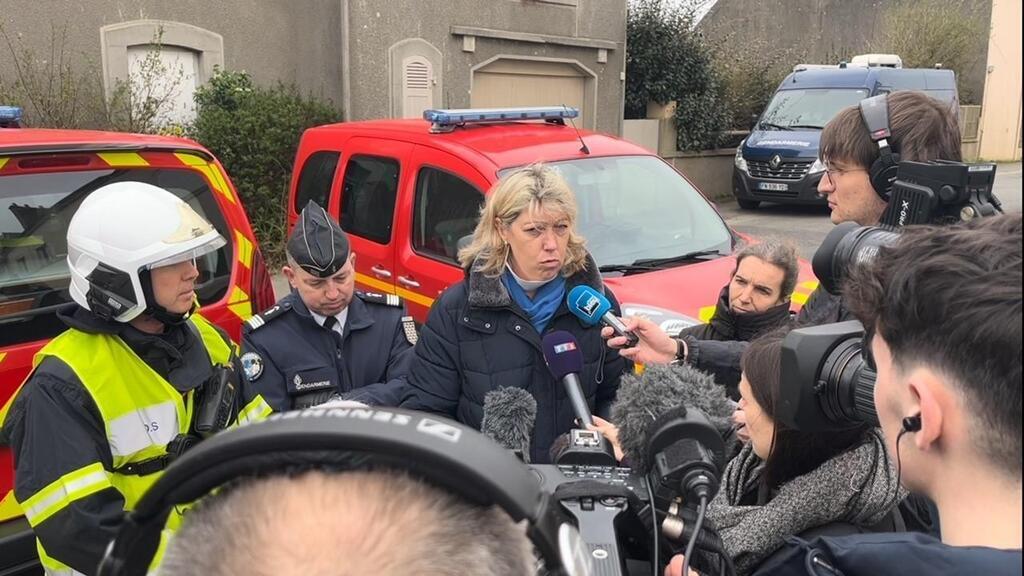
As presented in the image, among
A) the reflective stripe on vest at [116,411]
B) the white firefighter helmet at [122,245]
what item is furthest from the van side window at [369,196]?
the reflective stripe on vest at [116,411]

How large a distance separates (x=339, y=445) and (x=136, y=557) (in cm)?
30

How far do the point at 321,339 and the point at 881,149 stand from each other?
2.16m

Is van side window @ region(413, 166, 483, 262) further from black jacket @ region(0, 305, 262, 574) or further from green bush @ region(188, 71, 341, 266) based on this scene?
green bush @ region(188, 71, 341, 266)

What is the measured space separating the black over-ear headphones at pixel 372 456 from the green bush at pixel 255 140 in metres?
9.02

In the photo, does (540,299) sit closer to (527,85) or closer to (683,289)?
(683,289)

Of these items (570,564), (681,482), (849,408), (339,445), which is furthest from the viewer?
(849,408)

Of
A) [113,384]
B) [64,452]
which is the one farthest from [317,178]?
[64,452]

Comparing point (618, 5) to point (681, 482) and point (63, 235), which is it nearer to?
point (63, 235)

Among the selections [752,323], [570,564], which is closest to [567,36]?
[752,323]

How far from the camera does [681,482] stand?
132cm

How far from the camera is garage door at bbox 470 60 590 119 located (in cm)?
1291

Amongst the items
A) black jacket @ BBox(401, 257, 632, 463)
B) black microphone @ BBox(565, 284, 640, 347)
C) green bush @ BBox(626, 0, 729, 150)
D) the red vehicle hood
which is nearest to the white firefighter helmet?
black jacket @ BBox(401, 257, 632, 463)

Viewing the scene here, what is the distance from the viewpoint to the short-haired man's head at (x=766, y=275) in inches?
132

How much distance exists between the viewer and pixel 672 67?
15.5m
